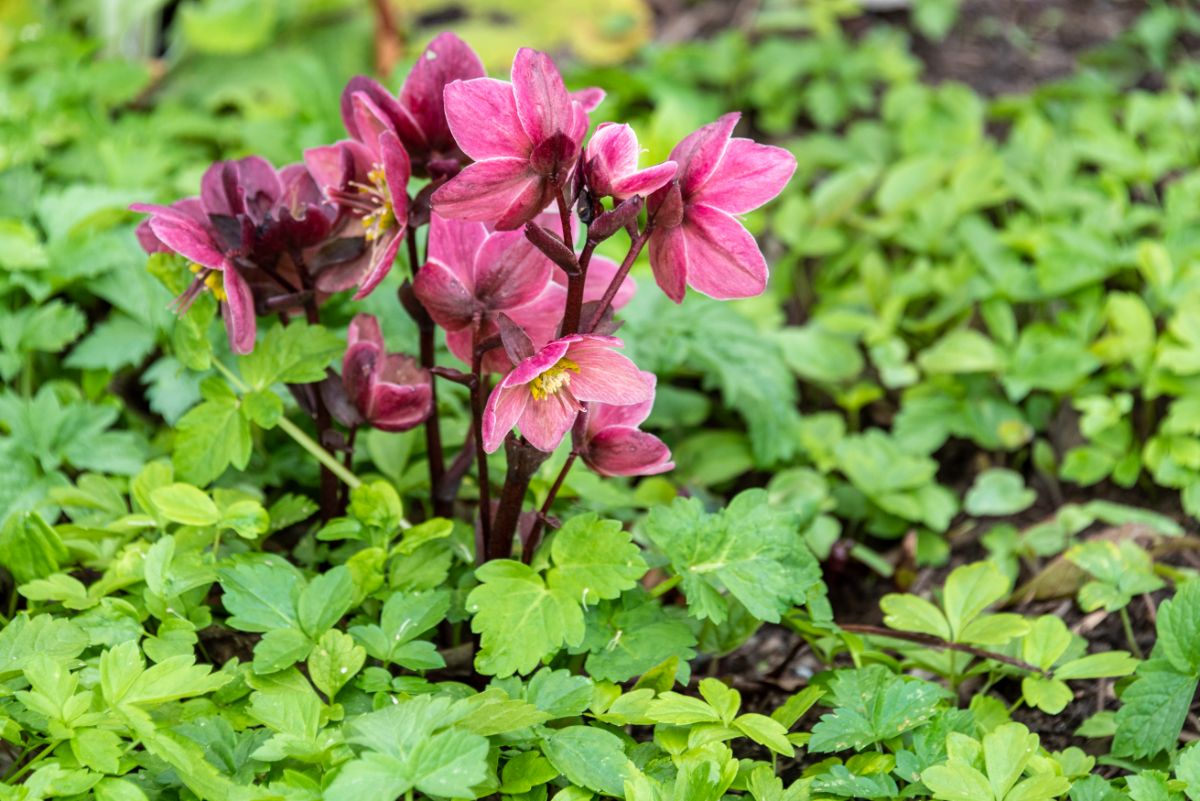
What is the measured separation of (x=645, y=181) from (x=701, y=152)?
12 centimetres

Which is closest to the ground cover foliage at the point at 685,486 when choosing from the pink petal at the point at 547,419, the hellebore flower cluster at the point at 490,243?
the hellebore flower cluster at the point at 490,243

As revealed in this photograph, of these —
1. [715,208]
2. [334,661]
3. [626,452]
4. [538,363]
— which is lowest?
[334,661]

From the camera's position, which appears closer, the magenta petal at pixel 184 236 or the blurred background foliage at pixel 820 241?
the magenta petal at pixel 184 236

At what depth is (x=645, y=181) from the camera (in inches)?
56.3

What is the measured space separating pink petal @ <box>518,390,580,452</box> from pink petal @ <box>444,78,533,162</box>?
0.32 m

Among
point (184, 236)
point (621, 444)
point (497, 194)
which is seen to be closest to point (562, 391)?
point (621, 444)

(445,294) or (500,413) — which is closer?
(500,413)

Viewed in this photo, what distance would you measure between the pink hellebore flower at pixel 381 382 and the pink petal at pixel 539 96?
0.50 m

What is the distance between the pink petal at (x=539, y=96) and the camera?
1.43m

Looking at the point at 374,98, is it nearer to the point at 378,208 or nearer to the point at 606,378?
the point at 378,208

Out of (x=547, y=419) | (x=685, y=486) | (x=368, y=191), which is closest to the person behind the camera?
(x=547, y=419)

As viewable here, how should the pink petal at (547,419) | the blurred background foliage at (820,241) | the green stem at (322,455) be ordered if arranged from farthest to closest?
the blurred background foliage at (820,241)
the green stem at (322,455)
the pink petal at (547,419)

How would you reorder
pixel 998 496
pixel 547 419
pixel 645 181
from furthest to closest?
pixel 998 496 → pixel 547 419 → pixel 645 181

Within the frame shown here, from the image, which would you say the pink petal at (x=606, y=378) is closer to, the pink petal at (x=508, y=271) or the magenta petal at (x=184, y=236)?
the pink petal at (x=508, y=271)
